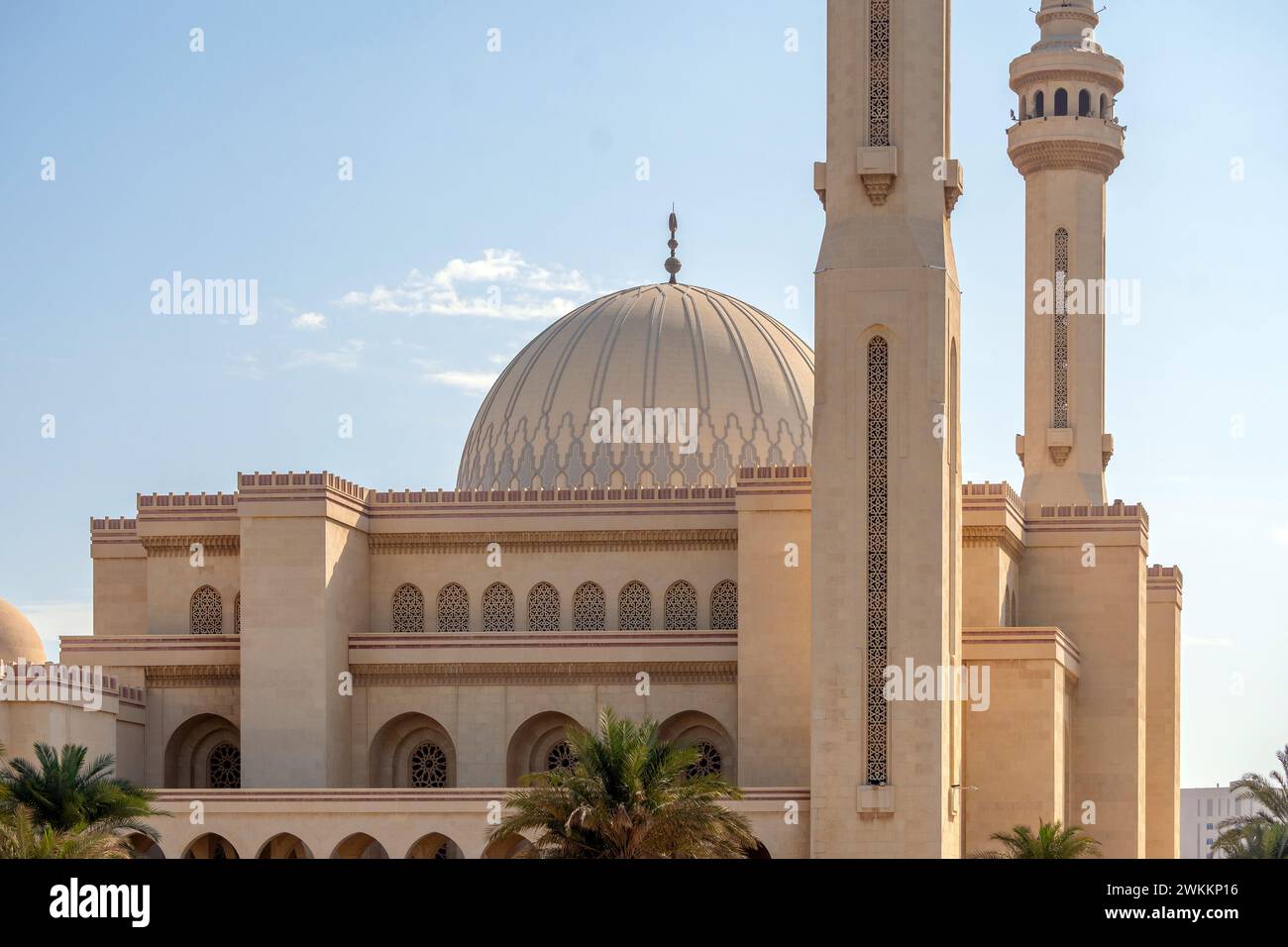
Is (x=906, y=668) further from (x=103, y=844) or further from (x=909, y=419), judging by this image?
(x=103, y=844)

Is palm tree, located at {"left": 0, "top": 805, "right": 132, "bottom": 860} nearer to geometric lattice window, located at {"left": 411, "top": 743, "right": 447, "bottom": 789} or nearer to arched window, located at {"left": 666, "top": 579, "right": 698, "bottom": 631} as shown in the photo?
geometric lattice window, located at {"left": 411, "top": 743, "right": 447, "bottom": 789}

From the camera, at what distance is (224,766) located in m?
40.4

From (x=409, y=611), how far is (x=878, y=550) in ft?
31.6

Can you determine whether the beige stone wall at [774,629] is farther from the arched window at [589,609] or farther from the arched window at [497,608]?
the arched window at [497,608]

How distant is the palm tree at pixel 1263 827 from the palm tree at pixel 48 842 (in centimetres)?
1881

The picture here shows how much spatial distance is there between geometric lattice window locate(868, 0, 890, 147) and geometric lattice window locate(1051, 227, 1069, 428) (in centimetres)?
1140

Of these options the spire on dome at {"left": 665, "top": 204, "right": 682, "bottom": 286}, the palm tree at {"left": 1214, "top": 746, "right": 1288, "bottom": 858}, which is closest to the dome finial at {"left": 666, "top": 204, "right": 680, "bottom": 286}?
the spire on dome at {"left": 665, "top": 204, "right": 682, "bottom": 286}

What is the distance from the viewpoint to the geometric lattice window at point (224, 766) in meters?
40.3

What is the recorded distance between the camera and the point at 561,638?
39250mm

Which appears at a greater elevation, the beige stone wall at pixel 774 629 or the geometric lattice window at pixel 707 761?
the beige stone wall at pixel 774 629

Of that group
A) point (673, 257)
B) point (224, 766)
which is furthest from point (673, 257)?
point (224, 766)

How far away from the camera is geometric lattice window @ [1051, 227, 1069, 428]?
4619cm

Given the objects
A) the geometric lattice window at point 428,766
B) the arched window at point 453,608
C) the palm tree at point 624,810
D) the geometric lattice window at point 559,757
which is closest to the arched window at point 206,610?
the arched window at point 453,608
